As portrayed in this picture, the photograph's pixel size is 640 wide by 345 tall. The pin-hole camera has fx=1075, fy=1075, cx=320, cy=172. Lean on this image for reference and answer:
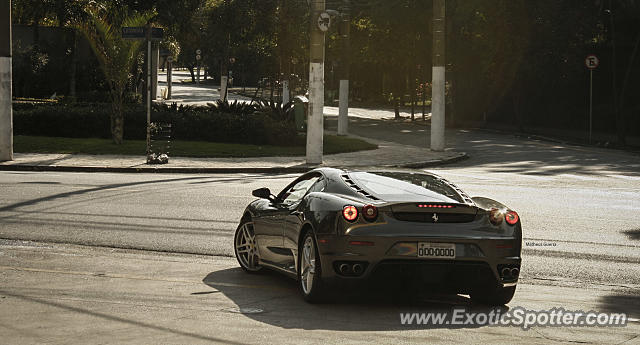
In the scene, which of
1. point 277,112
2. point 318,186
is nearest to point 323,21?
point 277,112

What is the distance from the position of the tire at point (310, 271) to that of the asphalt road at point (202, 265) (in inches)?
A: 5.3

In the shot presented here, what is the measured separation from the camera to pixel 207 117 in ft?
111

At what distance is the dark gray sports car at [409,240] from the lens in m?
9.26

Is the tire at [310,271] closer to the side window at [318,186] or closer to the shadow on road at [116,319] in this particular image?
the side window at [318,186]

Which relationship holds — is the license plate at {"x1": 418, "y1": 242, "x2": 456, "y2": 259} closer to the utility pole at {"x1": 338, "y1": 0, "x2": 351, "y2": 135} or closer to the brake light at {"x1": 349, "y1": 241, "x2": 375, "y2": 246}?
the brake light at {"x1": 349, "y1": 241, "x2": 375, "y2": 246}

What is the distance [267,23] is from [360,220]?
142ft

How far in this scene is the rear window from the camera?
970cm

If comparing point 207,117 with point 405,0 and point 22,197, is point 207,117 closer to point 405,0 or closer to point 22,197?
point 22,197

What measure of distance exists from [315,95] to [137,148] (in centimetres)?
574

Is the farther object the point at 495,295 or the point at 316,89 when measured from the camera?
the point at 316,89

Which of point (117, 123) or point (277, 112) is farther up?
Result: point (277, 112)

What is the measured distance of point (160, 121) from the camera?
3384cm

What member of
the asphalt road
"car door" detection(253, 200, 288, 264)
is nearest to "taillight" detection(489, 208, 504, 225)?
the asphalt road

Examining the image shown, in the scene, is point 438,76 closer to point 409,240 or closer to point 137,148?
point 137,148
